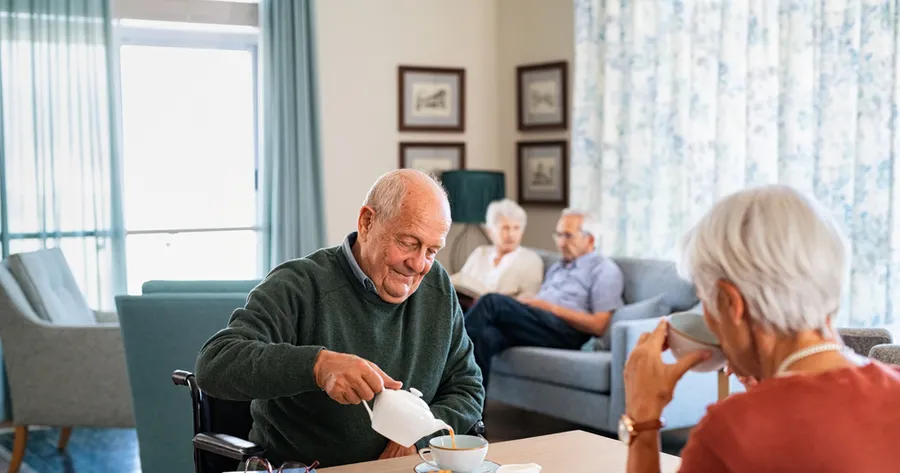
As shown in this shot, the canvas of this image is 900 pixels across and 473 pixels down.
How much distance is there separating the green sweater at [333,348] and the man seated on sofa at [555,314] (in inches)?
105

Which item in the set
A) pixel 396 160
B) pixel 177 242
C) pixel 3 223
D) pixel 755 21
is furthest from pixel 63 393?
pixel 755 21

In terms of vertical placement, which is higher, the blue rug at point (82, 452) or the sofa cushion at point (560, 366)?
the sofa cushion at point (560, 366)

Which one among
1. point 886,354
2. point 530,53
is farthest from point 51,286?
point 886,354

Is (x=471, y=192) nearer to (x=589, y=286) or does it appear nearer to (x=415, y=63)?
(x=415, y=63)

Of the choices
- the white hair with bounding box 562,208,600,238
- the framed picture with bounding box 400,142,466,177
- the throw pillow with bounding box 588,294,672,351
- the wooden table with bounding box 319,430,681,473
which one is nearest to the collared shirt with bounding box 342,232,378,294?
the wooden table with bounding box 319,430,681,473

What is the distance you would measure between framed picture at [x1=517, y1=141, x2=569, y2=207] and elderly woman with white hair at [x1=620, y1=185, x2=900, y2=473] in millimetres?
5273

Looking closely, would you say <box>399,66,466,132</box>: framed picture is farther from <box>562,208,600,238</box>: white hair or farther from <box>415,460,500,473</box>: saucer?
<box>415,460,500,473</box>: saucer

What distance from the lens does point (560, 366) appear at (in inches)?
197

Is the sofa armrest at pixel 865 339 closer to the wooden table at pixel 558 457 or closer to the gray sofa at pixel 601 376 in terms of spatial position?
the wooden table at pixel 558 457

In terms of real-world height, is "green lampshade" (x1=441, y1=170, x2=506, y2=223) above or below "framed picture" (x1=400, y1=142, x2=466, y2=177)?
below

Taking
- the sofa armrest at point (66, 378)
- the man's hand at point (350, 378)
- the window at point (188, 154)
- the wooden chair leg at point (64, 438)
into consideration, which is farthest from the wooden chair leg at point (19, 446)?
the man's hand at point (350, 378)

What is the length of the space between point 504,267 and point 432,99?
1.73m

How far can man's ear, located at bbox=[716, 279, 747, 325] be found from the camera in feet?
4.78

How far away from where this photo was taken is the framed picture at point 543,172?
681 centimetres
